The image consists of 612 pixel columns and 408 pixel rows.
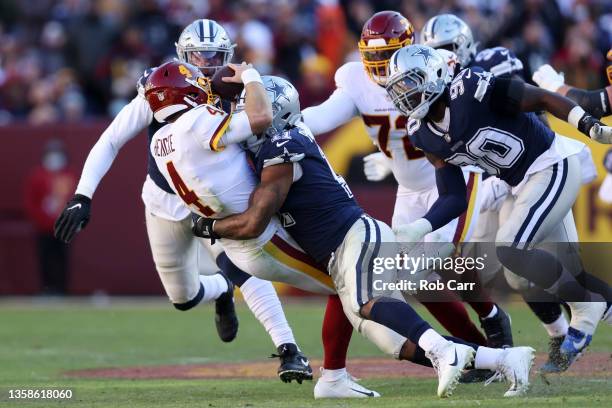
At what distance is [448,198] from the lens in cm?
646

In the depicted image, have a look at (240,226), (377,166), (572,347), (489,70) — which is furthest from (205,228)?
(489,70)

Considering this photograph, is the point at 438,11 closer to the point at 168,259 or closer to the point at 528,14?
the point at 528,14

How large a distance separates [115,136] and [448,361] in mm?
2731

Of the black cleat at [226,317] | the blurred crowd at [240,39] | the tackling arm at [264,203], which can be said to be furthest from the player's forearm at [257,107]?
the blurred crowd at [240,39]

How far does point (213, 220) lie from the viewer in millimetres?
6105

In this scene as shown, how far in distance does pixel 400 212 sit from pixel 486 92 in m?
1.35

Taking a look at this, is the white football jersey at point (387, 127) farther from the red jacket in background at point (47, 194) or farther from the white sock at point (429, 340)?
the red jacket in background at point (47, 194)

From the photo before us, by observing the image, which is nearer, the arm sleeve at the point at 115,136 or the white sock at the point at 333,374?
the white sock at the point at 333,374

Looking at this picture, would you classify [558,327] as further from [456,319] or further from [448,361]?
[448,361]

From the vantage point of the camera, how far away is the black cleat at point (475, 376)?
6.75m

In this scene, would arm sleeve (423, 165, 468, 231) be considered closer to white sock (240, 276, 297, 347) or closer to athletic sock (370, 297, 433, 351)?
athletic sock (370, 297, 433, 351)

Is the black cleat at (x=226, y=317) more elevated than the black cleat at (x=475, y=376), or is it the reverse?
the black cleat at (x=226, y=317)

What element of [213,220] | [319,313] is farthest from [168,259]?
[319,313]

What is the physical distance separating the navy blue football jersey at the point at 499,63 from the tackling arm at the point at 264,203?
2.41m
